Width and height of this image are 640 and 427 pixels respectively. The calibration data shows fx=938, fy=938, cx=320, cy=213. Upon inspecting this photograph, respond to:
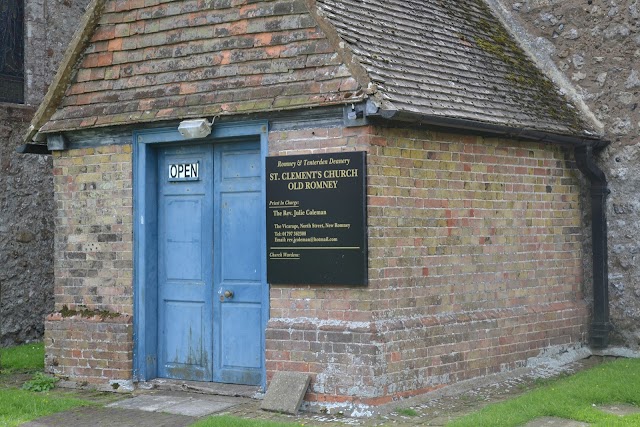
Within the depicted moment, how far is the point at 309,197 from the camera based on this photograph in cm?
912

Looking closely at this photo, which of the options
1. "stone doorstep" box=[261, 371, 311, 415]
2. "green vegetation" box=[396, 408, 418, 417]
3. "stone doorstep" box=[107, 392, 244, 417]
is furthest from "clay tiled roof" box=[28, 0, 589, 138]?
"stone doorstep" box=[107, 392, 244, 417]

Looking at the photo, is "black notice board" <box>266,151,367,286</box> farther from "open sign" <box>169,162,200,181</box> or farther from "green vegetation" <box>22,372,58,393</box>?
"green vegetation" <box>22,372,58,393</box>

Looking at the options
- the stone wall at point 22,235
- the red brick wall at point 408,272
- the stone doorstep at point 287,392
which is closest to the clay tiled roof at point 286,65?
the red brick wall at point 408,272

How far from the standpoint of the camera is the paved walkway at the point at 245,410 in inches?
334

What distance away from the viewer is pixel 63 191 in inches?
431

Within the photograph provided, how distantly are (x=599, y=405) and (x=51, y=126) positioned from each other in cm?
668

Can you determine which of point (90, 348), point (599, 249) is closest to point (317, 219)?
point (90, 348)

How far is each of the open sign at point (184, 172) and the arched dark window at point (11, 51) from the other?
4.40m

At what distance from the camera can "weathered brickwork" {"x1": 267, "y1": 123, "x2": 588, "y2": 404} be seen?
29.0ft

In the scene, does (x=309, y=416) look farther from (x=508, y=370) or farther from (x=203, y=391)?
(x=508, y=370)

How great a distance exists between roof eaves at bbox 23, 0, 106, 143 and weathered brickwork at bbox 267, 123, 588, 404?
300 cm

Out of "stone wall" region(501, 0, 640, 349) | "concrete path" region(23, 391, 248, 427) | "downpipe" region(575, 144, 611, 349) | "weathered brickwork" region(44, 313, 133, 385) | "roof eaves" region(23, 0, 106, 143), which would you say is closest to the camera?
"concrete path" region(23, 391, 248, 427)

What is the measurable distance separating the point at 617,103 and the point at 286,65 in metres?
4.83

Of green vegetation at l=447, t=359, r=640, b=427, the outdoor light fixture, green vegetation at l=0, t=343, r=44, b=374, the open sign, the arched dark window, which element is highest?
the arched dark window
